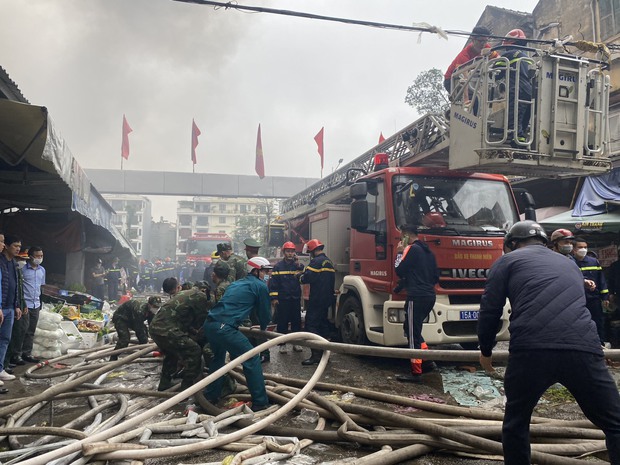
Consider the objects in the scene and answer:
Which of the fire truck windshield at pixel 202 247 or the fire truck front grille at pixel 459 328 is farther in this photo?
the fire truck windshield at pixel 202 247

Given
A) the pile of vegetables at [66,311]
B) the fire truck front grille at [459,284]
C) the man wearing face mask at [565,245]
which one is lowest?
the pile of vegetables at [66,311]

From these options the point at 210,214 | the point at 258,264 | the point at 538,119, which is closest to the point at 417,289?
the point at 258,264

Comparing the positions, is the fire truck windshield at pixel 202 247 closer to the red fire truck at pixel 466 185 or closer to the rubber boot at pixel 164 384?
the red fire truck at pixel 466 185

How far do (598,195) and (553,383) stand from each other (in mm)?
8340

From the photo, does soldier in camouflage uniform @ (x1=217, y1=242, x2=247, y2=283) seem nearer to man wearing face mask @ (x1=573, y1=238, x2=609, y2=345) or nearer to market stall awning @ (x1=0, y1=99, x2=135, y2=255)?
market stall awning @ (x1=0, y1=99, x2=135, y2=255)

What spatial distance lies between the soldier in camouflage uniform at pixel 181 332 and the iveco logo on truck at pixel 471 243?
119 inches

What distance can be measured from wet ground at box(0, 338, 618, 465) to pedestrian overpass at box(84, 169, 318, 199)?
91.5ft

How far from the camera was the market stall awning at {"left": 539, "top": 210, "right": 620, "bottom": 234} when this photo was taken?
26.1ft

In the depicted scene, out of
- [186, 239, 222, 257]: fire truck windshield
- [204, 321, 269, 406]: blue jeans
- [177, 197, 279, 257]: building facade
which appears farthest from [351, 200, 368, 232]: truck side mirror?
[177, 197, 279, 257]: building facade

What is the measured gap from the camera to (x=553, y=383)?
237cm

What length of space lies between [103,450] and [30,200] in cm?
771

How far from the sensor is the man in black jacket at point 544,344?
7.68 ft

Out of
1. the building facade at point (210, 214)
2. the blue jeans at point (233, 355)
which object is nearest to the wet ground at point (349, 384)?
the blue jeans at point (233, 355)

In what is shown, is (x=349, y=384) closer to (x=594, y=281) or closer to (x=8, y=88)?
(x=594, y=281)
